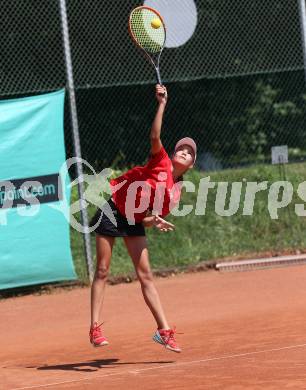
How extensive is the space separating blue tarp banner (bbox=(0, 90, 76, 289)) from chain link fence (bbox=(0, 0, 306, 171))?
186 cm

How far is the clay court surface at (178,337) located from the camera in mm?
5953

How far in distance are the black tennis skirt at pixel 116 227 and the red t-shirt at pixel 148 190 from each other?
0.04m

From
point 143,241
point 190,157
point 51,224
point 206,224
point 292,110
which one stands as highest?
point 292,110

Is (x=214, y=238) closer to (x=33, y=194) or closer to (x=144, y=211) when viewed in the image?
(x=33, y=194)

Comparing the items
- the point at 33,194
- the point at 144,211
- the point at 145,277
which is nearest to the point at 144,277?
the point at 145,277

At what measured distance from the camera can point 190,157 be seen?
6.85 meters

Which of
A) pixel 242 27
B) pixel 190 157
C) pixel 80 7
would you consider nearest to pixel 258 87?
pixel 242 27

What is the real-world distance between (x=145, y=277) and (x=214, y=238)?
5196 millimetres

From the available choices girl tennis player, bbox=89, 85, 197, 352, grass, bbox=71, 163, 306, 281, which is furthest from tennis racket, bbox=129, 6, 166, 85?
grass, bbox=71, 163, 306, 281

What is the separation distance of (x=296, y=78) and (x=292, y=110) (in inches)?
43.8

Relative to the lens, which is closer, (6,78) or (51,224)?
(51,224)

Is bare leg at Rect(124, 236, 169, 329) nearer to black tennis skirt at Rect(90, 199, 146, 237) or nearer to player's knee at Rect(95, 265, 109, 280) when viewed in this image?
black tennis skirt at Rect(90, 199, 146, 237)

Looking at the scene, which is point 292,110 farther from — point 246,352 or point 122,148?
Result: point 246,352

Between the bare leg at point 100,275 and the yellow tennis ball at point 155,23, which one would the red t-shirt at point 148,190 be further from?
the yellow tennis ball at point 155,23
